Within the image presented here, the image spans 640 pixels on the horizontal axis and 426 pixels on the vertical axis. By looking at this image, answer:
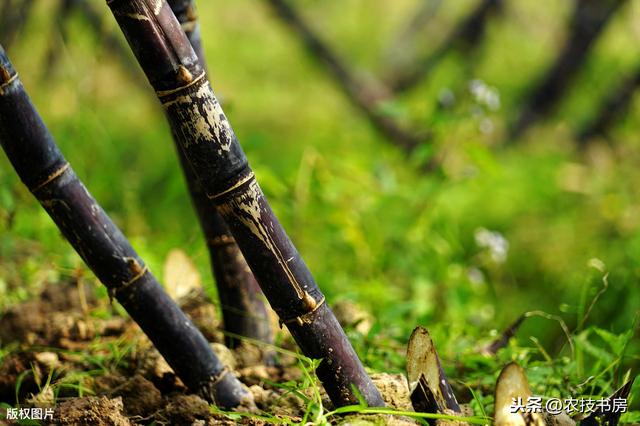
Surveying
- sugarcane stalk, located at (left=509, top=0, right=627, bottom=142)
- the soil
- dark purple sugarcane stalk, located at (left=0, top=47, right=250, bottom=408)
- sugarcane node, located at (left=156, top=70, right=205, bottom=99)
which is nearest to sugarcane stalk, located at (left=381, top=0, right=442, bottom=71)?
sugarcane stalk, located at (left=509, top=0, right=627, bottom=142)

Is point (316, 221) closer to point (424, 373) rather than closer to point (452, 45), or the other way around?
point (424, 373)

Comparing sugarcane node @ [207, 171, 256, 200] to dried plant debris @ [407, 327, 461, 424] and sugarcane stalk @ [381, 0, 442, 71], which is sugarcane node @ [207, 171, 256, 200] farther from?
sugarcane stalk @ [381, 0, 442, 71]

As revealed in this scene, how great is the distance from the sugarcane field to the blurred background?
0.01 metres

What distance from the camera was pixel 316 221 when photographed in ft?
9.21

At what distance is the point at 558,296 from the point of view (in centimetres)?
318

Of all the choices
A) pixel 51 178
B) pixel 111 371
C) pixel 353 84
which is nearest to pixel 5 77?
pixel 51 178

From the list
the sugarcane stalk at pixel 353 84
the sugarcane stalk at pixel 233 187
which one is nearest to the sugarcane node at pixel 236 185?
the sugarcane stalk at pixel 233 187

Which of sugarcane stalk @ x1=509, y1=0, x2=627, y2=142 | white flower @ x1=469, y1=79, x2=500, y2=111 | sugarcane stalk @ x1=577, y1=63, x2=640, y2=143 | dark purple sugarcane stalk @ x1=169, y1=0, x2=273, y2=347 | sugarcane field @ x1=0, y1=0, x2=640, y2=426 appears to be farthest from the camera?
sugarcane stalk @ x1=577, y1=63, x2=640, y2=143

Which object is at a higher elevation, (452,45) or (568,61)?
(452,45)

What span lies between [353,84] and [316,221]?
83.6 inches

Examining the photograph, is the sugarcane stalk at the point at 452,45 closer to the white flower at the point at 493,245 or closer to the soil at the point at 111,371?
the white flower at the point at 493,245

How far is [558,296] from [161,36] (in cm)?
252

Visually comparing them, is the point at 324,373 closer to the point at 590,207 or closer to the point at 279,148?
the point at 590,207

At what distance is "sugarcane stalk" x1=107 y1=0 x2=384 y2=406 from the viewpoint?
105cm
